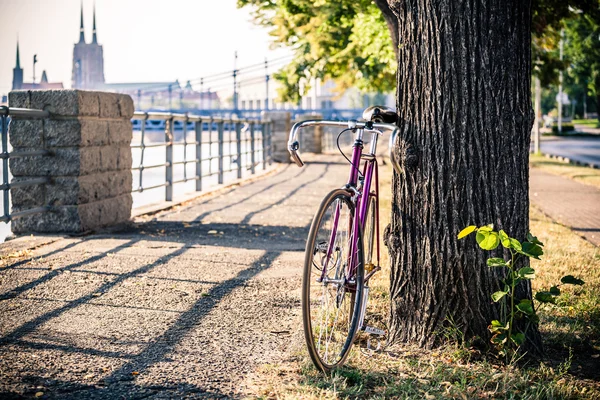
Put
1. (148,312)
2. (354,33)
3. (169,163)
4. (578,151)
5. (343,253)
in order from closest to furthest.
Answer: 1. (343,253)
2. (148,312)
3. (169,163)
4. (354,33)
5. (578,151)

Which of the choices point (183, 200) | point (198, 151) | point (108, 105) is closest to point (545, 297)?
point (108, 105)

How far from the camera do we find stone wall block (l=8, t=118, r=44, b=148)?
7.65 meters

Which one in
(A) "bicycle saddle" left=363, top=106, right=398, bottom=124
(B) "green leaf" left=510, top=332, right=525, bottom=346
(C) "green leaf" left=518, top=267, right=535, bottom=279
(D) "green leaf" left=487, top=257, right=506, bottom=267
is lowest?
(B) "green leaf" left=510, top=332, right=525, bottom=346

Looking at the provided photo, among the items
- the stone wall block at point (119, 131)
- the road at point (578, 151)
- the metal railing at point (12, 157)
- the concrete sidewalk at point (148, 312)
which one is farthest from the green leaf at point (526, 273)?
the road at point (578, 151)

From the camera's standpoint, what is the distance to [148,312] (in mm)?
4730

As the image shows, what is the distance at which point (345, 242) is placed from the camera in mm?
3783

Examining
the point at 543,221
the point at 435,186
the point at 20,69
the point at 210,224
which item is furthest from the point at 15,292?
the point at 20,69

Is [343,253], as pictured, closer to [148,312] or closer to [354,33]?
[148,312]

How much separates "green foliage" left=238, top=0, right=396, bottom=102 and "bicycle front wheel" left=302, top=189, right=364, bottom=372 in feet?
32.8

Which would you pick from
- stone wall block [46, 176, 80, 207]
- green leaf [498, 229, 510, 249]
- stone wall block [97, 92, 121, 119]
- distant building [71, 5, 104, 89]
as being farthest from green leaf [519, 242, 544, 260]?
distant building [71, 5, 104, 89]

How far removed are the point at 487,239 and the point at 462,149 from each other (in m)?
0.51

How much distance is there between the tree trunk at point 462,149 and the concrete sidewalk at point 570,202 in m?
4.50

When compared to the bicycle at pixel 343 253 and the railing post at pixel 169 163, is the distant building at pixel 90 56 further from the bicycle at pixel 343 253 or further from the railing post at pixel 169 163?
the bicycle at pixel 343 253

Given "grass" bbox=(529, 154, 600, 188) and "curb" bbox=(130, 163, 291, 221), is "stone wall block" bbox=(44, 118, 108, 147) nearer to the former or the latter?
"curb" bbox=(130, 163, 291, 221)
